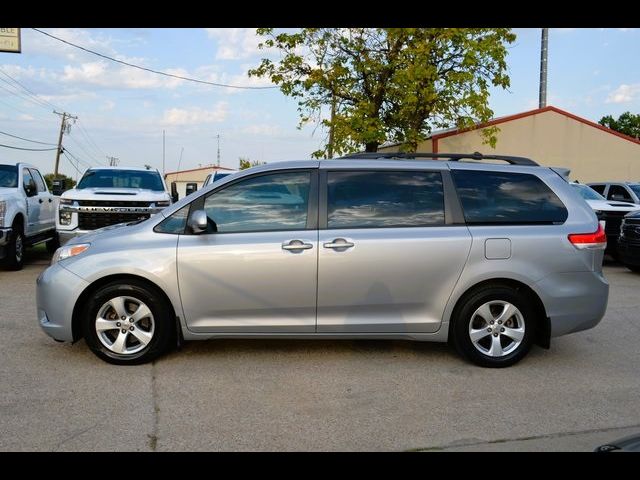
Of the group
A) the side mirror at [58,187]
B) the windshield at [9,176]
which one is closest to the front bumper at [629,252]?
the side mirror at [58,187]

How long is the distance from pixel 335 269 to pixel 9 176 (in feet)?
28.5

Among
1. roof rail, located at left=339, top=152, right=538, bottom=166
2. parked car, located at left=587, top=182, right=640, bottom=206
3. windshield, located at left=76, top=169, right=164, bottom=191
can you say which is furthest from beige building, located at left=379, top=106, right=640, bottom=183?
roof rail, located at left=339, top=152, right=538, bottom=166

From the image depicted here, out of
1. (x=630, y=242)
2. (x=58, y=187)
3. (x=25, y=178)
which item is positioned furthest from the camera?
(x=58, y=187)

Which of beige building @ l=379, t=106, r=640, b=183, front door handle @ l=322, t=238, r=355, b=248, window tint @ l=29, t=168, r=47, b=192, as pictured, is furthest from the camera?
beige building @ l=379, t=106, r=640, b=183

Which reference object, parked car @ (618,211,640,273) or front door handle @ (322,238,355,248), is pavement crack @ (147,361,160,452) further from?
parked car @ (618,211,640,273)

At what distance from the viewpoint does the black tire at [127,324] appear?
504 centimetres

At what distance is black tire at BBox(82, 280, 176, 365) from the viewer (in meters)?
5.04

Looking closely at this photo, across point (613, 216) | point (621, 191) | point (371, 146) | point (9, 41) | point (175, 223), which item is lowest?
point (175, 223)

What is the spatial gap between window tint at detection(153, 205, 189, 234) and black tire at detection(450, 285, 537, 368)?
246 cm

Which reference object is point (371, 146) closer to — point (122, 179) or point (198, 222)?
point (122, 179)

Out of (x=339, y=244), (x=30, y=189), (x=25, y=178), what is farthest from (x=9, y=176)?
(x=339, y=244)

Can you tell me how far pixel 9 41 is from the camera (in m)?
20.8

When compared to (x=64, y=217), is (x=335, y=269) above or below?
below

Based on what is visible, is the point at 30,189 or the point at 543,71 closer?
the point at 30,189
